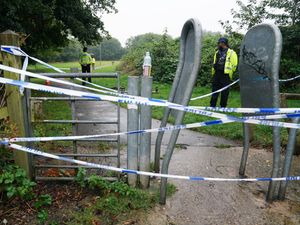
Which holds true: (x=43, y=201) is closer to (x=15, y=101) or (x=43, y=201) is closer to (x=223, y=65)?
(x=15, y=101)

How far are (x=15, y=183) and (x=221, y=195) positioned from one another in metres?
2.34

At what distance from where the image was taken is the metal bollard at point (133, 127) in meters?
3.32

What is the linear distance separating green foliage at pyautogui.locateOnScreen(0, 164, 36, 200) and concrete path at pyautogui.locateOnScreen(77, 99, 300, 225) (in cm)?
132

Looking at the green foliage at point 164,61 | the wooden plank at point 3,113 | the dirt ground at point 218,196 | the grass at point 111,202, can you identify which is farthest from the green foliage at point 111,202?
the green foliage at point 164,61

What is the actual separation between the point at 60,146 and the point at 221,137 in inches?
125

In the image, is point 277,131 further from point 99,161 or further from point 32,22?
point 32,22

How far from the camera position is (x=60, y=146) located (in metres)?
5.00

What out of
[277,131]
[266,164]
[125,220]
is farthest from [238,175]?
[125,220]

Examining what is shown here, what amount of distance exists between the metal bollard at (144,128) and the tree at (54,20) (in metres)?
6.44

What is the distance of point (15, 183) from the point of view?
10.4ft

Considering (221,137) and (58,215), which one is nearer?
Result: (58,215)

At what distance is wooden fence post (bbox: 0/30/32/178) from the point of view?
124 inches

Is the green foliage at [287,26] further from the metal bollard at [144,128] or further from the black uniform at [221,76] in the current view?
the metal bollard at [144,128]

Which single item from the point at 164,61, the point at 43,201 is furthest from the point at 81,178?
the point at 164,61
